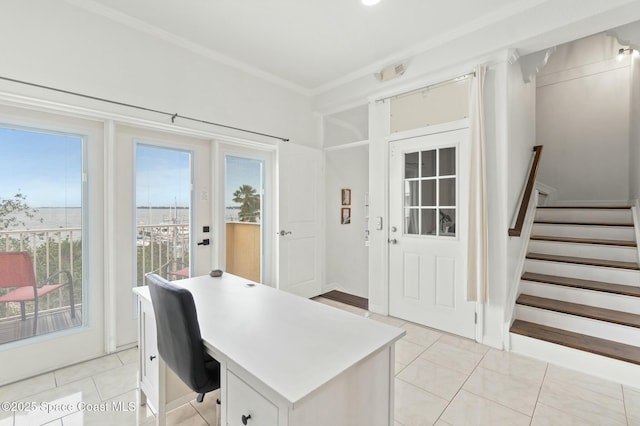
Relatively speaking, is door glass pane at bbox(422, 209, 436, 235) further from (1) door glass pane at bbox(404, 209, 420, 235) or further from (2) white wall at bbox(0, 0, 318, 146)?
(2) white wall at bbox(0, 0, 318, 146)

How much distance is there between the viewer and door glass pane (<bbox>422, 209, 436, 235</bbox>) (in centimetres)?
304

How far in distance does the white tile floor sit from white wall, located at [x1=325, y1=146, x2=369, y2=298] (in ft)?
6.31

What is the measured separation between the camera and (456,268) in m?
2.86

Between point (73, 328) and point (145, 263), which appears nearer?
point (73, 328)

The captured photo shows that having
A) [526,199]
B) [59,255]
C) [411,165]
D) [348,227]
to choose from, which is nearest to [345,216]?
[348,227]

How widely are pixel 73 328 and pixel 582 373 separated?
13.1 ft

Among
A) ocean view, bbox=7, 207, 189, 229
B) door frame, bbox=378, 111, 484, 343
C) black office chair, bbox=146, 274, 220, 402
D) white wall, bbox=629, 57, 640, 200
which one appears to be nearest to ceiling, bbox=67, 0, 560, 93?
door frame, bbox=378, 111, 484, 343

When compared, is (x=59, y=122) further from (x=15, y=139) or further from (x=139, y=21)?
(x=139, y=21)

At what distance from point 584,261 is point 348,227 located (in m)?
2.68

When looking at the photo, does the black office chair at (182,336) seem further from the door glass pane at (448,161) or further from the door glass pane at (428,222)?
the door glass pane at (448,161)

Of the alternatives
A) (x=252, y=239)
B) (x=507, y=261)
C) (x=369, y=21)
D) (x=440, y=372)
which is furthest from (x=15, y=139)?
(x=507, y=261)

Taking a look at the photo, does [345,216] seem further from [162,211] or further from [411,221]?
[162,211]

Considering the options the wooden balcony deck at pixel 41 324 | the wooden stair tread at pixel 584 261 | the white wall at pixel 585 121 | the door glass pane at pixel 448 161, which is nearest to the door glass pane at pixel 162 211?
the wooden balcony deck at pixel 41 324

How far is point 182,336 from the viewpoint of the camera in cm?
124
